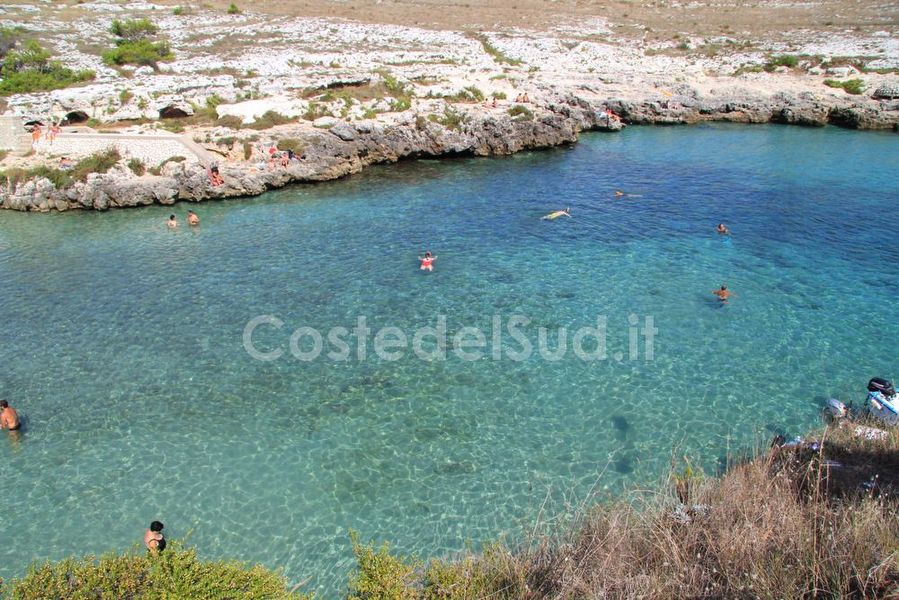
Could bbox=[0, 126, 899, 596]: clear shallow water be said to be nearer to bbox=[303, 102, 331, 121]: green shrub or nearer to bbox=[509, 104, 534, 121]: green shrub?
bbox=[303, 102, 331, 121]: green shrub

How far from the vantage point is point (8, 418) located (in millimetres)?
15273

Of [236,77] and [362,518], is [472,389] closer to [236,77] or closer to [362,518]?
[362,518]

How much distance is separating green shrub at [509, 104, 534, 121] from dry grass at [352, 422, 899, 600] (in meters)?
34.8

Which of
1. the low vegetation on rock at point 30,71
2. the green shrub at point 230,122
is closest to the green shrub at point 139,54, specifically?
the low vegetation on rock at point 30,71

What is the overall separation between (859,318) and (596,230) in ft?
37.4

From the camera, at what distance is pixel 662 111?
165 ft

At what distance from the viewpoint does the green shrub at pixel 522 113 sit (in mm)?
42219

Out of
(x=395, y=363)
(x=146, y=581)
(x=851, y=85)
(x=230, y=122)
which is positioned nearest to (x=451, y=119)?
(x=230, y=122)

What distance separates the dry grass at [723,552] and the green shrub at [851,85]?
5072 cm

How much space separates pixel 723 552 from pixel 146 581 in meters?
8.71

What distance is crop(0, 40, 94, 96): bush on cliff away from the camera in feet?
144

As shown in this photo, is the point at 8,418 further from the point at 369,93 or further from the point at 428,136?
the point at 369,93

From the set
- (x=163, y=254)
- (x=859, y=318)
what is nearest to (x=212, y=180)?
(x=163, y=254)

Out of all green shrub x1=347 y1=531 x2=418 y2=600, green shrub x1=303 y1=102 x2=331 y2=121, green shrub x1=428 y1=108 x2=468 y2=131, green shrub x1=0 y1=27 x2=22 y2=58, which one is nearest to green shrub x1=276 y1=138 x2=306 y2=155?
green shrub x1=303 y1=102 x2=331 y2=121
